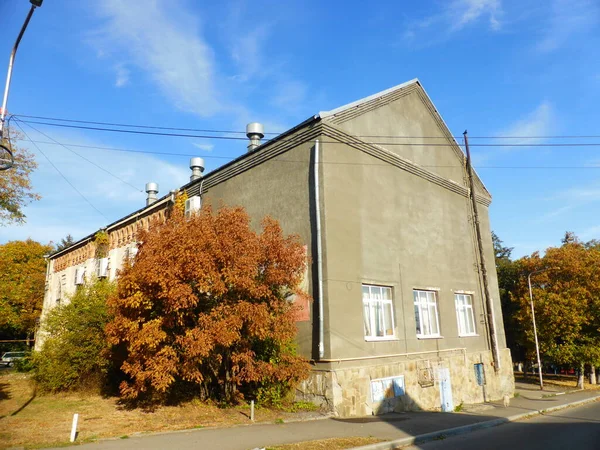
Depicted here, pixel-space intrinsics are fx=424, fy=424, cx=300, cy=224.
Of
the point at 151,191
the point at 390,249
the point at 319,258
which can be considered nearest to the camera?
the point at 319,258

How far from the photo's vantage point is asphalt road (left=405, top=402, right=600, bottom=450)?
9516mm

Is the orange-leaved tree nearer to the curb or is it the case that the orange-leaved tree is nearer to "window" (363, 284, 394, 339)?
"window" (363, 284, 394, 339)

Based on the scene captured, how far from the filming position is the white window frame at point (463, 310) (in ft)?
62.5

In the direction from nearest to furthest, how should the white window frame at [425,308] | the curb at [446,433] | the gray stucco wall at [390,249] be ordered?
the curb at [446,433] → the gray stucco wall at [390,249] → the white window frame at [425,308]

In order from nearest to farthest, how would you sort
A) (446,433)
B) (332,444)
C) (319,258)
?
1. (332,444)
2. (446,433)
3. (319,258)

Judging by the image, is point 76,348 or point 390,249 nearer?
point 76,348

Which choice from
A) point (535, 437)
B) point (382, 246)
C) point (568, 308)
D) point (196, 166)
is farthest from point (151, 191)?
point (568, 308)

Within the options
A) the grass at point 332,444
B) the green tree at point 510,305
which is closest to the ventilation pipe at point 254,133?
the grass at point 332,444

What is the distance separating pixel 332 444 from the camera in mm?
8875

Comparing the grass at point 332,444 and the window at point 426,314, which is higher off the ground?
the window at point 426,314

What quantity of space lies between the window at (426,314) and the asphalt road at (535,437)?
424 cm

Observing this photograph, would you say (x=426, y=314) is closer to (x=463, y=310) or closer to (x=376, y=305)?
(x=376, y=305)

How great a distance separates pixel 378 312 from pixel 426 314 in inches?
129

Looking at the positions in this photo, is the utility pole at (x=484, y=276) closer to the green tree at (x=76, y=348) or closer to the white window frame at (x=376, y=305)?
the white window frame at (x=376, y=305)
